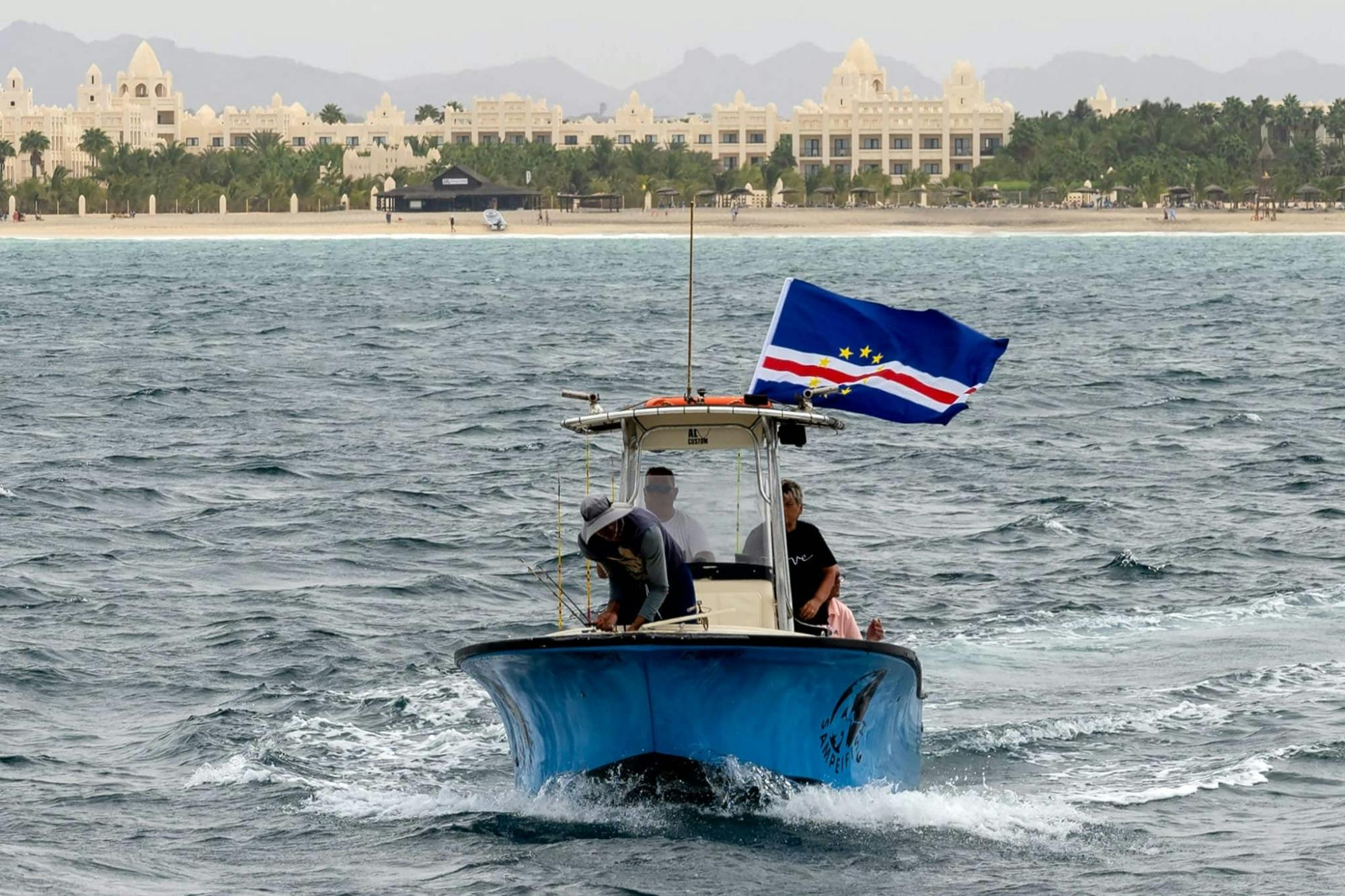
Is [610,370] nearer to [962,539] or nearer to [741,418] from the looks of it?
[962,539]

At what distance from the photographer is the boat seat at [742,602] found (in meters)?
14.1

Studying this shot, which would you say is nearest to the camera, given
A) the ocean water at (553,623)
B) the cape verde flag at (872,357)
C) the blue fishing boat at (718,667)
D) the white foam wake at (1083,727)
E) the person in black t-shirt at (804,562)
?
the blue fishing boat at (718,667)

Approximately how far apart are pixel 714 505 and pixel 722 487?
134 mm

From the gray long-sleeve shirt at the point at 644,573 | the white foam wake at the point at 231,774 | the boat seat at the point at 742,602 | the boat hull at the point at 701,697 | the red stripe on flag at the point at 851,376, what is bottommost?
the white foam wake at the point at 231,774

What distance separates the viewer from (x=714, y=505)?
47.4 feet

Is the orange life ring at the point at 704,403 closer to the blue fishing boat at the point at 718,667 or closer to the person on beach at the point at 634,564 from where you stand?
the blue fishing boat at the point at 718,667

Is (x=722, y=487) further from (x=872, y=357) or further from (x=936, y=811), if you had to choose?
(x=936, y=811)

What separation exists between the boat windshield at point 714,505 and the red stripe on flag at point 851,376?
0.82 metres

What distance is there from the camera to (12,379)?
49094 mm

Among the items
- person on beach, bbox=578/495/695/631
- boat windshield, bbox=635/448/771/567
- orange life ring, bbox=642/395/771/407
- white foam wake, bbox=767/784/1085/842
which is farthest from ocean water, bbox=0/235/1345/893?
orange life ring, bbox=642/395/771/407

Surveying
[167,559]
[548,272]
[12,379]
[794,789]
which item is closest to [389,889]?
[794,789]

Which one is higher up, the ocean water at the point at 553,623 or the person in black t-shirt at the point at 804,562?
the person in black t-shirt at the point at 804,562

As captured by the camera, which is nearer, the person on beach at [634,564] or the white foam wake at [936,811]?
the person on beach at [634,564]

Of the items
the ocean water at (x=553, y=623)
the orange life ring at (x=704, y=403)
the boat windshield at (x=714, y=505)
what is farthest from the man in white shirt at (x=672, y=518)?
the ocean water at (x=553, y=623)
